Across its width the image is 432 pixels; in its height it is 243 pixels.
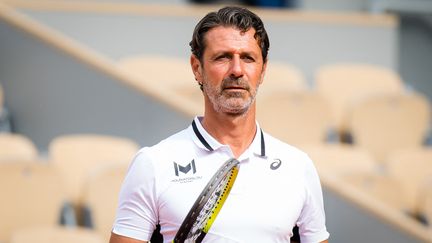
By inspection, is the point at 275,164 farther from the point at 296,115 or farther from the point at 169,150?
the point at 296,115

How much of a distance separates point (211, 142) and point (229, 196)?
0.13 metres

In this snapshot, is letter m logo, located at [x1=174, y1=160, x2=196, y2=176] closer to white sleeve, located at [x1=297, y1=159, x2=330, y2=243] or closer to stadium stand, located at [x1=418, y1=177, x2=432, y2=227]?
white sleeve, located at [x1=297, y1=159, x2=330, y2=243]

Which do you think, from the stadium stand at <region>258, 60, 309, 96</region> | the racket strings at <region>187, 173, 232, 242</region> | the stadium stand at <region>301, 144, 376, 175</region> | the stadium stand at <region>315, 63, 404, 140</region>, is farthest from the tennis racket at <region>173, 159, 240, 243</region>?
the stadium stand at <region>315, 63, 404, 140</region>

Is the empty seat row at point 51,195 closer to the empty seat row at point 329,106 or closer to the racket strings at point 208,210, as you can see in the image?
the empty seat row at point 329,106

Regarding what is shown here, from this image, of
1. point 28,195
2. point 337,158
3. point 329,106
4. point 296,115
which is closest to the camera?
point 28,195

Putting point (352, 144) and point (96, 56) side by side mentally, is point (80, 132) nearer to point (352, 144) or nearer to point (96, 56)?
point (96, 56)

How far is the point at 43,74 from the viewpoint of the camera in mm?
5918

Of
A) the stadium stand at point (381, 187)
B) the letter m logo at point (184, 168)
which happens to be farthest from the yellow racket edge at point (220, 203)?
the stadium stand at point (381, 187)

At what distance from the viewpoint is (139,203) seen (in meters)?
2.14

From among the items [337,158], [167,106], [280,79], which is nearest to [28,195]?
[167,106]

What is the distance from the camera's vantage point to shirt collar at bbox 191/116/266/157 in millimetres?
2193

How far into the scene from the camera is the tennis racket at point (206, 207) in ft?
6.70

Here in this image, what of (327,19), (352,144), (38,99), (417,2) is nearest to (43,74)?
(38,99)

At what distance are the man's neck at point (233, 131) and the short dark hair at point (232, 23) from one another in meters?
0.13
